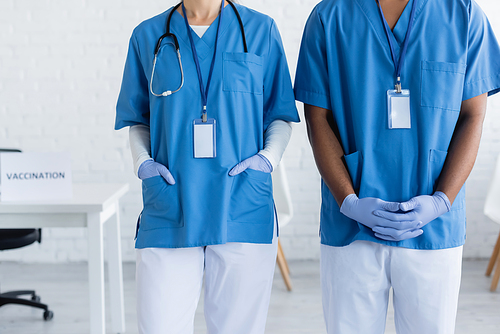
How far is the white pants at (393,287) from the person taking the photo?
1047 millimetres

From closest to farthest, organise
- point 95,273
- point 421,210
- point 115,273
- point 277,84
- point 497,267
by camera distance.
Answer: point 421,210 → point 277,84 → point 95,273 → point 115,273 → point 497,267

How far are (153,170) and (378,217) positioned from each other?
58cm

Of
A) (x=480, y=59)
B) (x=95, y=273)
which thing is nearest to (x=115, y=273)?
(x=95, y=273)

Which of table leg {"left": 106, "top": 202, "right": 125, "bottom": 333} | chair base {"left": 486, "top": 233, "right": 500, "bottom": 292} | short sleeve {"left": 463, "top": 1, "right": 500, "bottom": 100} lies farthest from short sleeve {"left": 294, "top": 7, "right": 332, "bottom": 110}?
chair base {"left": 486, "top": 233, "right": 500, "bottom": 292}

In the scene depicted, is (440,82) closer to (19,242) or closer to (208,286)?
(208,286)

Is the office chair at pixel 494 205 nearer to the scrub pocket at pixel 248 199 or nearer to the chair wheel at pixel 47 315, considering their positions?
the scrub pocket at pixel 248 199

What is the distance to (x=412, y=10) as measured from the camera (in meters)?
1.06

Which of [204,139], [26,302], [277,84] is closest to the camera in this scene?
[204,139]

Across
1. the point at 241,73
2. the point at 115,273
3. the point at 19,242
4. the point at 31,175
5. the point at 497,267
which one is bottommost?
the point at 497,267

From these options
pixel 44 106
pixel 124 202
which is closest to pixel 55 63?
pixel 44 106

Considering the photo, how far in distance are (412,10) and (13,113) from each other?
2734 mm

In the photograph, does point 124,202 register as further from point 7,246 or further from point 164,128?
point 164,128

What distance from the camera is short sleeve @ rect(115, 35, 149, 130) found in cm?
125

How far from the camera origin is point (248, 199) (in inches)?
45.4
